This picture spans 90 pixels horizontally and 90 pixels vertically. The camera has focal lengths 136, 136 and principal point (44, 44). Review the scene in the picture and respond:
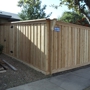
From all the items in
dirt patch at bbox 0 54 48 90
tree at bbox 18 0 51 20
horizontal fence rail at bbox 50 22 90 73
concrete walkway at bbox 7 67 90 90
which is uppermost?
tree at bbox 18 0 51 20

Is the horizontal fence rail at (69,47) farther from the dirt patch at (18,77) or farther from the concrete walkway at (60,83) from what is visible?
the dirt patch at (18,77)

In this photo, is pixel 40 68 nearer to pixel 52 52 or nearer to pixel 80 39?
pixel 52 52

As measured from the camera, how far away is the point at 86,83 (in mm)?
5125

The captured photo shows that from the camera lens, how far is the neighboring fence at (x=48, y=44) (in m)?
5.89

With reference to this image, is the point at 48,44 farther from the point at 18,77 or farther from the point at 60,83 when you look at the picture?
the point at 18,77

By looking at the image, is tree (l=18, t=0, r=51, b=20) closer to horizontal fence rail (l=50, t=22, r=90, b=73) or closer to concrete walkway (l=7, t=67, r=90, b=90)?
horizontal fence rail (l=50, t=22, r=90, b=73)

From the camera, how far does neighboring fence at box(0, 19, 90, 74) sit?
5.89m

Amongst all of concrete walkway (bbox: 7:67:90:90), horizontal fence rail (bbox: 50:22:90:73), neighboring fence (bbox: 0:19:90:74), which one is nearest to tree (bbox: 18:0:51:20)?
neighboring fence (bbox: 0:19:90:74)

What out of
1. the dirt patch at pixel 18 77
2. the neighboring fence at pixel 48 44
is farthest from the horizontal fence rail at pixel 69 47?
the dirt patch at pixel 18 77

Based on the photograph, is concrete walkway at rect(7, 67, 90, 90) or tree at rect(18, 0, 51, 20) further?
tree at rect(18, 0, 51, 20)

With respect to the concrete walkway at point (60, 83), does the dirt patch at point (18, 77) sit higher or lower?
higher

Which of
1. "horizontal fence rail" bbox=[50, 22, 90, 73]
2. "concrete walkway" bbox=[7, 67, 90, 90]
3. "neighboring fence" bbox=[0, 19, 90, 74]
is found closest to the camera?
"concrete walkway" bbox=[7, 67, 90, 90]

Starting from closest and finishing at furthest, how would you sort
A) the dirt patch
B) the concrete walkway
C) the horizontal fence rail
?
1. the concrete walkway
2. the dirt patch
3. the horizontal fence rail

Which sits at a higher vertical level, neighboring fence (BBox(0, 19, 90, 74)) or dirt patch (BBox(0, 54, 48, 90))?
neighboring fence (BBox(0, 19, 90, 74))
